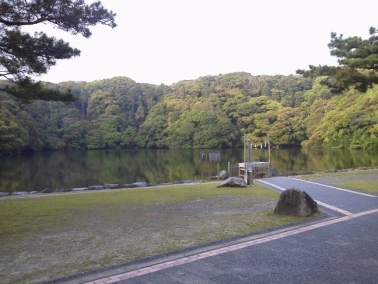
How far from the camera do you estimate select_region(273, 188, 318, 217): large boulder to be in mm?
6398

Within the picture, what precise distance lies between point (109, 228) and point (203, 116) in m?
47.5

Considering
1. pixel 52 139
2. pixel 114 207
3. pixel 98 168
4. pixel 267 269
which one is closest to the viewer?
pixel 267 269

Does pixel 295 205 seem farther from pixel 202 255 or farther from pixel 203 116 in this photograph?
pixel 203 116

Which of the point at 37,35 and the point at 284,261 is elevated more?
the point at 37,35

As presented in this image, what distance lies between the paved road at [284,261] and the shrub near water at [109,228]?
41 centimetres

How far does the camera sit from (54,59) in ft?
23.2

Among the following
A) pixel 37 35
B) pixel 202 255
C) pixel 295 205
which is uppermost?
pixel 37 35

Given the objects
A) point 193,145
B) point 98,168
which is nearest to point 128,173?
point 98,168

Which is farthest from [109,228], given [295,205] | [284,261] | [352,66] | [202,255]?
[352,66]

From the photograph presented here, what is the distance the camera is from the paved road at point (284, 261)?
3.58m

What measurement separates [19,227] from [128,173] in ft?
61.6

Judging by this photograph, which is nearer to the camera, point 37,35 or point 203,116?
point 37,35

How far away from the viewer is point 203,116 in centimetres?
5297

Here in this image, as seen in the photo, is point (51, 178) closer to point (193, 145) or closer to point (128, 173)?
point (128, 173)
